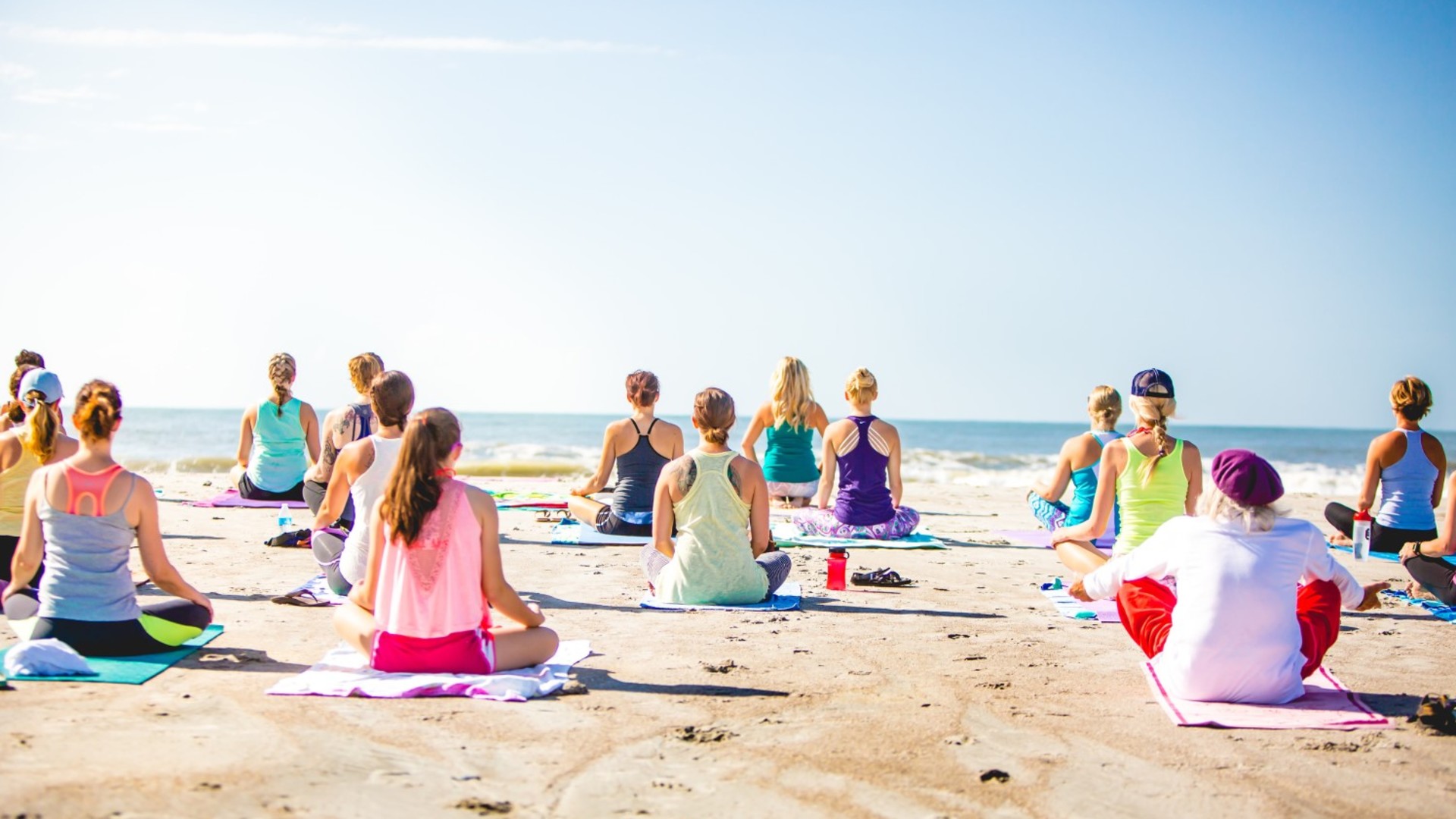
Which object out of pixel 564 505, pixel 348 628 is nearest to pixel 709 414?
pixel 348 628

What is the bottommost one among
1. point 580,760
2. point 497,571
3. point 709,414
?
point 580,760

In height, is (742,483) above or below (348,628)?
above

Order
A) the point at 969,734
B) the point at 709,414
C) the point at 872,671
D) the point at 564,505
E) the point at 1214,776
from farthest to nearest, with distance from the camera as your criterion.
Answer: the point at 564,505 → the point at 709,414 → the point at 872,671 → the point at 969,734 → the point at 1214,776

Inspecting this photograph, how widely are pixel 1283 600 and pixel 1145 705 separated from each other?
671 mm

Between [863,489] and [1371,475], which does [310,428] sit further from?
[1371,475]

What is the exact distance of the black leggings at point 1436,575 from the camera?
679cm

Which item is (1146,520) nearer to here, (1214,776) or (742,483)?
(742,483)

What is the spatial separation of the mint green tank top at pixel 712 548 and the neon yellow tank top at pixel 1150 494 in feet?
6.93

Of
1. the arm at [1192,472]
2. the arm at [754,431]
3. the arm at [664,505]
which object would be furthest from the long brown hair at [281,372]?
the arm at [1192,472]

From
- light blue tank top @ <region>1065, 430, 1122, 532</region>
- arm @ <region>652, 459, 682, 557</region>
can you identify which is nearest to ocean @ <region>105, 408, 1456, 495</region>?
light blue tank top @ <region>1065, 430, 1122, 532</region>

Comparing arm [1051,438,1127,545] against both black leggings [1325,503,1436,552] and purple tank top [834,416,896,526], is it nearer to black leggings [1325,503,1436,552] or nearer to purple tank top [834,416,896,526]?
purple tank top [834,416,896,526]

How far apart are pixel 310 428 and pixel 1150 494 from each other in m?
7.26

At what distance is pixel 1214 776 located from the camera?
3691 mm

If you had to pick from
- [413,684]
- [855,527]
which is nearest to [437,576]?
[413,684]
